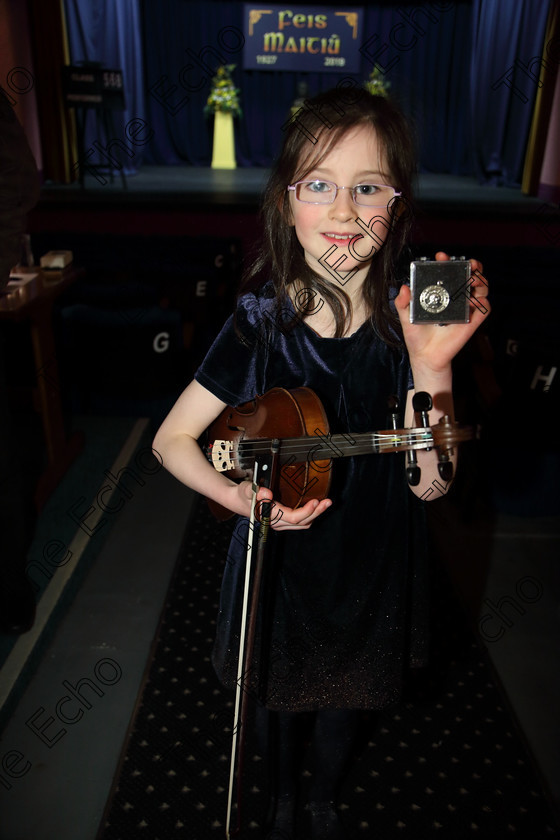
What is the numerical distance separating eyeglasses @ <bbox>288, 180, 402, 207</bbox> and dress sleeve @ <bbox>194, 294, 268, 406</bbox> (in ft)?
0.73

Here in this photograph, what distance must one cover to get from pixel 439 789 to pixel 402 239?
4.59ft

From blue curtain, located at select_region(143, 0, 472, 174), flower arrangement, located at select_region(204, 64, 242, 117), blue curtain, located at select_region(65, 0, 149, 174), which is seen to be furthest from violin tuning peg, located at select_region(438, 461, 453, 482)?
flower arrangement, located at select_region(204, 64, 242, 117)

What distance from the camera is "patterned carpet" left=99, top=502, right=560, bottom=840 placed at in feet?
5.56

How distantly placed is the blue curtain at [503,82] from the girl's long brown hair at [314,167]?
886 cm

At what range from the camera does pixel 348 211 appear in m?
1.09

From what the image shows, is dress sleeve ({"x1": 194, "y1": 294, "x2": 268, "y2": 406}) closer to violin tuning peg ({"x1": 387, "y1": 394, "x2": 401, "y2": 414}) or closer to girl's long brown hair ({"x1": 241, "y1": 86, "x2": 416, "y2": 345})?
girl's long brown hair ({"x1": 241, "y1": 86, "x2": 416, "y2": 345})

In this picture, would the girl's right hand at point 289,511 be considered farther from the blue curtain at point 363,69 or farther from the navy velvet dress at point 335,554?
the blue curtain at point 363,69

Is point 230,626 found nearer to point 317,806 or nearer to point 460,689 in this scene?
point 317,806

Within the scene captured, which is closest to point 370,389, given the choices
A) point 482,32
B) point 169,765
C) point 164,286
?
point 169,765

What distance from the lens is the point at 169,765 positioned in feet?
6.03

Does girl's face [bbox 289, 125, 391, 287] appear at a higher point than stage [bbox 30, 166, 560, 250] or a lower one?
higher

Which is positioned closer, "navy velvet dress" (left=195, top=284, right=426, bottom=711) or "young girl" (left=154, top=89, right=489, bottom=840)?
"young girl" (left=154, top=89, right=489, bottom=840)

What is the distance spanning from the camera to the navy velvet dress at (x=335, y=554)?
125 cm

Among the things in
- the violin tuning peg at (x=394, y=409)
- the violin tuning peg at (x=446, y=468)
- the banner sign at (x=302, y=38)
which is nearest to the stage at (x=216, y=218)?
the violin tuning peg at (x=394, y=409)
